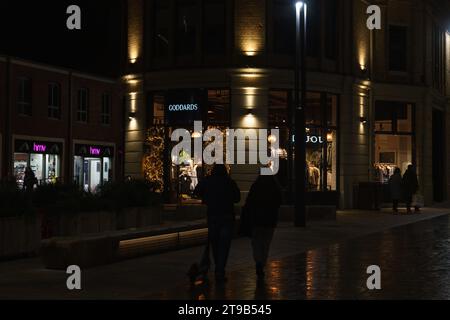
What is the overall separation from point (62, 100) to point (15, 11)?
895cm

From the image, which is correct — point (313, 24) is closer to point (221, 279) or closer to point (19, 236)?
point (19, 236)

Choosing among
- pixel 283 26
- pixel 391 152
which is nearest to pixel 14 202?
pixel 283 26

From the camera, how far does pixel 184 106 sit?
3127 centimetres

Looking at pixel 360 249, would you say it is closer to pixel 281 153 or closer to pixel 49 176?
pixel 281 153

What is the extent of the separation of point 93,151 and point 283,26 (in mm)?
22700

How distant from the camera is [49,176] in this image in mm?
45812

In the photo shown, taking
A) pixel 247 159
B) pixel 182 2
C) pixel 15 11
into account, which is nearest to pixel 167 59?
pixel 182 2

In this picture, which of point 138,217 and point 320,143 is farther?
point 320,143

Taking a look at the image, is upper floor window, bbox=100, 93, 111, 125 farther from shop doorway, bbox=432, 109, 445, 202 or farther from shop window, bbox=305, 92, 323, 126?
shop window, bbox=305, 92, 323, 126

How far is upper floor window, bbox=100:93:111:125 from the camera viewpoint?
171 ft

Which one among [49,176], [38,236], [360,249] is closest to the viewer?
[38,236]

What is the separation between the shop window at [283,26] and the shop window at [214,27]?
2043mm

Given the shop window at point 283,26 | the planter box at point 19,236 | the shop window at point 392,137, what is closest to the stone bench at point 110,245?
the planter box at point 19,236

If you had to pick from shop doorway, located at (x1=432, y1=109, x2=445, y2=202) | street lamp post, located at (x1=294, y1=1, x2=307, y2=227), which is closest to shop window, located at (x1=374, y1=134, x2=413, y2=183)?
shop doorway, located at (x1=432, y1=109, x2=445, y2=202)
